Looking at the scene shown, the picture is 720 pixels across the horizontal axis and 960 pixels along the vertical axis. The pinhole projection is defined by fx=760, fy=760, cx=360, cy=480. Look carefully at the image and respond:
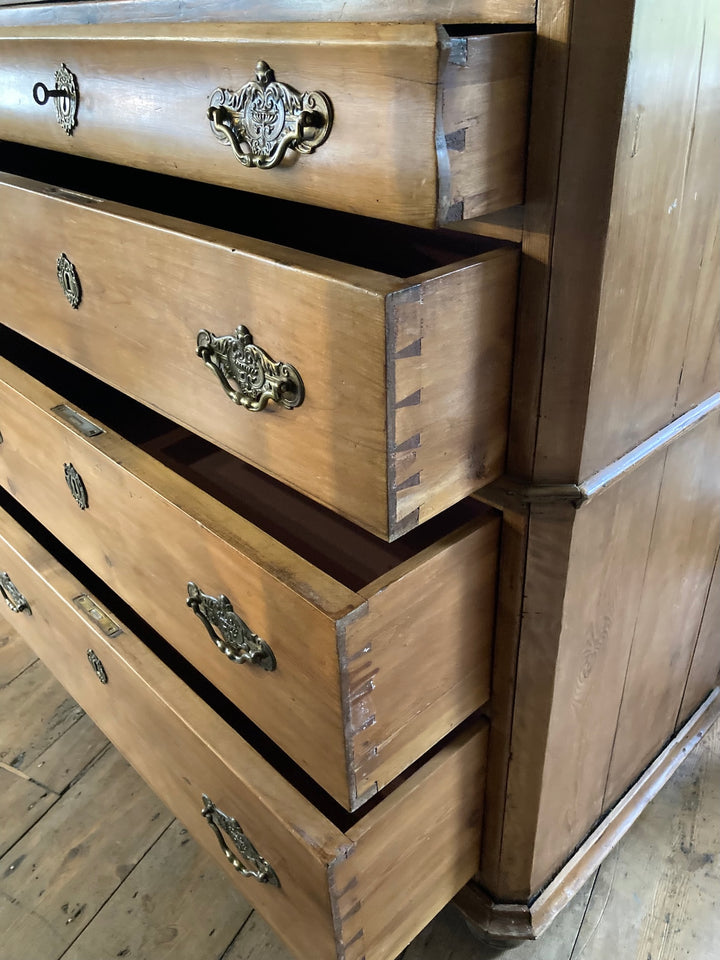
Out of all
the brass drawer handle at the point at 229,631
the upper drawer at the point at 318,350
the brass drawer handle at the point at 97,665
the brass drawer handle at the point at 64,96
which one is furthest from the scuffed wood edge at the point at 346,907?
the brass drawer handle at the point at 64,96

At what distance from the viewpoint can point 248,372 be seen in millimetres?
499

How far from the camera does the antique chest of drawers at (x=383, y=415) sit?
418 millimetres

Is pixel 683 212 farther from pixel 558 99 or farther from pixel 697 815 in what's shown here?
pixel 697 815

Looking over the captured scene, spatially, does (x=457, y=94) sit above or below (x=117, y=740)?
above

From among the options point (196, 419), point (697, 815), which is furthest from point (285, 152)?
point (697, 815)

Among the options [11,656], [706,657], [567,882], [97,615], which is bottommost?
[11,656]

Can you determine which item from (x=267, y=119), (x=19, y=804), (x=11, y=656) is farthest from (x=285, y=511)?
(x=11, y=656)

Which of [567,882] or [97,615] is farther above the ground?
[97,615]

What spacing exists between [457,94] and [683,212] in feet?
0.72

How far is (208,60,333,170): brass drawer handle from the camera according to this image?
411 millimetres

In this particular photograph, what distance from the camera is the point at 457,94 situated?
0.38 m

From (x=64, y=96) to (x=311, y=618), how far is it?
47 cm

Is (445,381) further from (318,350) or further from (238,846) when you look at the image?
(238,846)

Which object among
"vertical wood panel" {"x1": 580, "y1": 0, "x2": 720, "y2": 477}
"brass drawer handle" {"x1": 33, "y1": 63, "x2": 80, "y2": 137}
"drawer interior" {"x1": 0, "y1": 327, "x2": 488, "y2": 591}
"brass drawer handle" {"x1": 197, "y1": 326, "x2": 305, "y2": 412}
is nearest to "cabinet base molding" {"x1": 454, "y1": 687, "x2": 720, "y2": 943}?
"drawer interior" {"x1": 0, "y1": 327, "x2": 488, "y2": 591}
